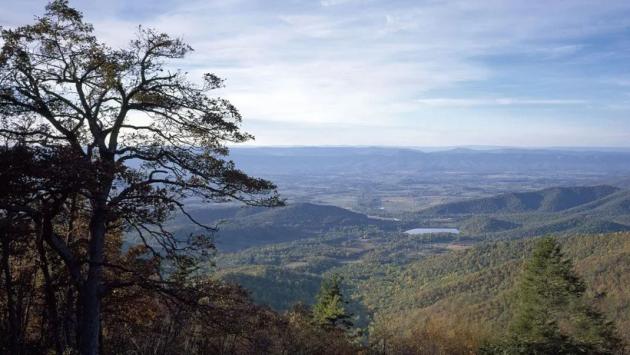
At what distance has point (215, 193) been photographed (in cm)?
1123

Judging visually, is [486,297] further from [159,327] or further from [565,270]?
[159,327]

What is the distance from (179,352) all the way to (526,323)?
68.7ft

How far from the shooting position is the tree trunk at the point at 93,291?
32.2 feet

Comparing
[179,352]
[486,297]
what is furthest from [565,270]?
[486,297]

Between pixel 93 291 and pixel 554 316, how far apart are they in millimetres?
25048

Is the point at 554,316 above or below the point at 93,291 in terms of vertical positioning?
below

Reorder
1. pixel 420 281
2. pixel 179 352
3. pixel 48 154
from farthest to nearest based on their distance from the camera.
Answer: pixel 420 281, pixel 179 352, pixel 48 154

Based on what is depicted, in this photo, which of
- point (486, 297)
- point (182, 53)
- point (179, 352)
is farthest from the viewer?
point (486, 297)

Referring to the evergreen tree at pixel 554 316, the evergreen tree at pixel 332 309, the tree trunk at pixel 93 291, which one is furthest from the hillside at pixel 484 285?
the tree trunk at pixel 93 291

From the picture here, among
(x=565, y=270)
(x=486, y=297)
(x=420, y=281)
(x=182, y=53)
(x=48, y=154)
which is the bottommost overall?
(x=420, y=281)

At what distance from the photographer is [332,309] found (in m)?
29.5

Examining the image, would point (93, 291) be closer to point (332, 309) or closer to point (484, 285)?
point (332, 309)

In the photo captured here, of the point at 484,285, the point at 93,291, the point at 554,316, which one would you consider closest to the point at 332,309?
the point at 554,316

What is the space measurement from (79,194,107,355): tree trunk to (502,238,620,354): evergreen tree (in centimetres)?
2000
